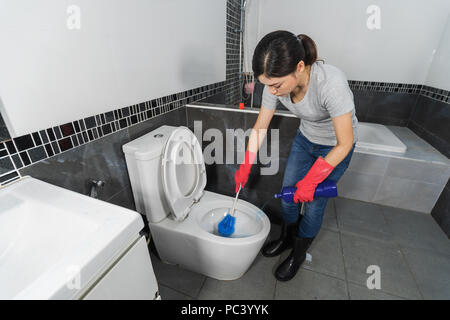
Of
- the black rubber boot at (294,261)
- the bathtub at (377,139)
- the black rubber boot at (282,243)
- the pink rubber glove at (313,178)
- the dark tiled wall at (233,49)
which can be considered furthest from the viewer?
the dark tiled wall at (233,49)

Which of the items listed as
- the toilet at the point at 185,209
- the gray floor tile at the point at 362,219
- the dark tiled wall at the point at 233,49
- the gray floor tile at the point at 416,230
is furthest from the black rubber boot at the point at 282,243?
the dark tiled wall at the point at 233,49

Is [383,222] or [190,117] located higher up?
[190,117]

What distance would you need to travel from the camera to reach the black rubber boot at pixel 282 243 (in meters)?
1.31

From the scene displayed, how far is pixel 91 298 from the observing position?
451mm

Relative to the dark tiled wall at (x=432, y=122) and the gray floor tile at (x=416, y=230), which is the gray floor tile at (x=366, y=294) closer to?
the gray floor tile at (x=416, y=230)

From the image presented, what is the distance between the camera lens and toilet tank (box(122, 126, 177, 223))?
3.05ft

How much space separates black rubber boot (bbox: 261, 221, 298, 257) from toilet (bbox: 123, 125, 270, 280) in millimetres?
236

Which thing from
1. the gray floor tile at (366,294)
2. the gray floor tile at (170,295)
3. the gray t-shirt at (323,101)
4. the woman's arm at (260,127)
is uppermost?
the gray t-shirt at (323,101)

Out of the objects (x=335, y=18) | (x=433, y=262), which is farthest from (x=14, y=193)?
(x=335, y=18)

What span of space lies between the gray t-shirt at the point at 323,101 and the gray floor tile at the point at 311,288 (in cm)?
72

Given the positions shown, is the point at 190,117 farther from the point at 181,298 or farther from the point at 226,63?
the point at 181,298

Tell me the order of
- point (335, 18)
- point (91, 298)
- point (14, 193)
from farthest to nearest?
1. point (335, 18)
2. point (14, 193)
3. point (91, 298)
